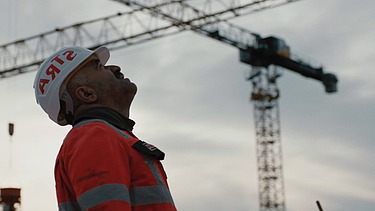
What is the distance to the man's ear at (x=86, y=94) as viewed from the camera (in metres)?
3.96

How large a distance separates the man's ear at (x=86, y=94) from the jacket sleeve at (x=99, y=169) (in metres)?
0.29

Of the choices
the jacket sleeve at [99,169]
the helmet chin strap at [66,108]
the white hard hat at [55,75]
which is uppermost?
the white hard hat at [55,75]

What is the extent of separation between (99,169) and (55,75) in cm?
75

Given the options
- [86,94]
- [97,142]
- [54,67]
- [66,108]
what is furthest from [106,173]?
[54,67]

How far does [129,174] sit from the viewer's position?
363 cm

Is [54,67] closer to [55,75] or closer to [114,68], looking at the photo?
[55,75]

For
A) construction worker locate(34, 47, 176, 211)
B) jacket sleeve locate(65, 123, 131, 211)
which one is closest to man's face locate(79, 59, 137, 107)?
construction worker locate(34, 47, 176, 211)

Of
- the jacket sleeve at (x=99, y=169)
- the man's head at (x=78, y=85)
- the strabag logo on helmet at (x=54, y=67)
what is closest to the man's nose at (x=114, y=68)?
the man's head at (x=78, y=85)

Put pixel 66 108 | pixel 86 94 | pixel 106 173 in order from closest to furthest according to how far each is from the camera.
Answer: pixel 106 173 < pixel 86 94 < pixel 66 108

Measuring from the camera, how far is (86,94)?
3.98m

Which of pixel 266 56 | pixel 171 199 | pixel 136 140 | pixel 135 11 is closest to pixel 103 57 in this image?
pixel 136 140

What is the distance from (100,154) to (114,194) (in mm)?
198

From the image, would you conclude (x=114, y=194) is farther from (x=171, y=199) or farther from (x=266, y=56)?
(x=266, y=56)

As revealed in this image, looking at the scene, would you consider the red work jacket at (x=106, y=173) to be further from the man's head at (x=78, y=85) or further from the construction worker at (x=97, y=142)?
the man's head at (x=78, y=85)
